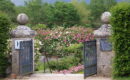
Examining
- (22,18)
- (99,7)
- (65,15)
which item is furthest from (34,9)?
(22,18)

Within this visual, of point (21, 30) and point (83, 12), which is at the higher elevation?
point (83, 12)

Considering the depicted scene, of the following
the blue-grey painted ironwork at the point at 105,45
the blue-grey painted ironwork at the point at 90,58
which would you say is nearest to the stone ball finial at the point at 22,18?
the blue-grey painted ironwork at the point at 90,58

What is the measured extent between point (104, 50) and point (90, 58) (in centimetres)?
58

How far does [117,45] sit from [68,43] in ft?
31.7

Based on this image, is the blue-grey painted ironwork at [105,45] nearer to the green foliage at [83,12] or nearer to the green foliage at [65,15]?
the green foliage at [65,15]

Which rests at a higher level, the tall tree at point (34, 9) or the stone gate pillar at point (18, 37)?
the tall tree at point (34, 9)

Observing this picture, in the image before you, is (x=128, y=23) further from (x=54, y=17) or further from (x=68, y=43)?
(x=54, y=17)

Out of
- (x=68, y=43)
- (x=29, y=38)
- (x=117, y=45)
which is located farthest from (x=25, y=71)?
(x=68, y=43)

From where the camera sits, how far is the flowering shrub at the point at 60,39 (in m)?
17.8

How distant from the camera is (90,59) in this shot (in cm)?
1109

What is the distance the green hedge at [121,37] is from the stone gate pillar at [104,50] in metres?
0.82

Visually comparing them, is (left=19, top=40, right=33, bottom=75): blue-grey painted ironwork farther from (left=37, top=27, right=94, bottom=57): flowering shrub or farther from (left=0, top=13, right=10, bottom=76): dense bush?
(left=37, top=27, right=94, bottom=57): flowering shrub

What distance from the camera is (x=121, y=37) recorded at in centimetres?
1006

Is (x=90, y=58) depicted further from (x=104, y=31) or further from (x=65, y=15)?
(x=65, y=15)
